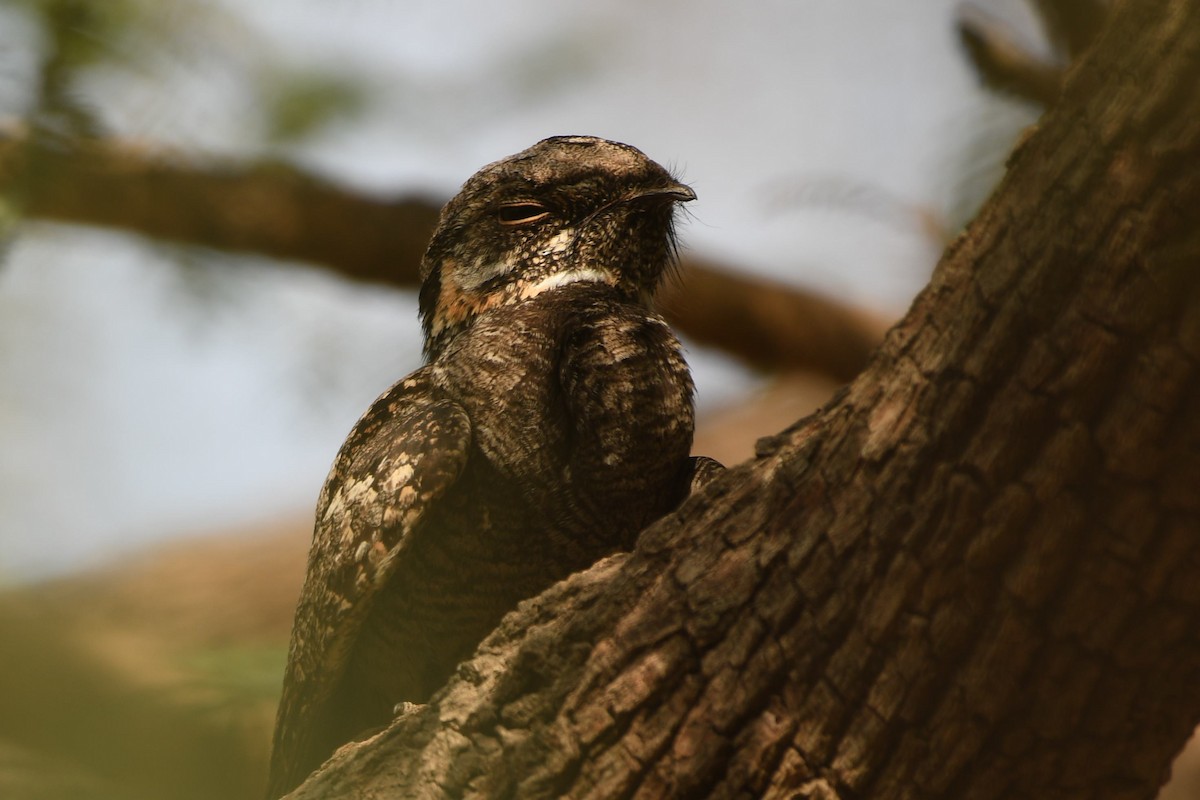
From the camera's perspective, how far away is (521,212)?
3896mm

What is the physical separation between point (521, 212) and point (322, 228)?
2942mm

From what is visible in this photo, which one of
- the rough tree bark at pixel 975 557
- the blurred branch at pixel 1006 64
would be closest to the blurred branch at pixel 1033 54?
the blurred branch at pixel 1006 64

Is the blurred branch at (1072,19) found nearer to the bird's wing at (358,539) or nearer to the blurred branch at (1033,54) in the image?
the blurred branch at (1033,54)

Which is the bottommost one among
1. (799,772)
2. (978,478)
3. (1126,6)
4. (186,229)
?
(799,772)

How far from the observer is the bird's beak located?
3.73 m

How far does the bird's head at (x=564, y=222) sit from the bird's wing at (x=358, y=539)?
600mm

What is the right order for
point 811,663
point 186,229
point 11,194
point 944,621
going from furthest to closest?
point 186,229, point 11,194, point 811,663, point 944,621

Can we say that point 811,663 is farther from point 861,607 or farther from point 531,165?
point 531,165

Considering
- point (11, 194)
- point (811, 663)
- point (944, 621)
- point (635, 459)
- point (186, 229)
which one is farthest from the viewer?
point (186, 229)

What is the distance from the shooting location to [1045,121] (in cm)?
189

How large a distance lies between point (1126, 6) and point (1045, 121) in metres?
0.21

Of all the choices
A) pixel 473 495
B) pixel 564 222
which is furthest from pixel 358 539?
pixel 564 222

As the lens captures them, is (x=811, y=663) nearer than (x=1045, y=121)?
No

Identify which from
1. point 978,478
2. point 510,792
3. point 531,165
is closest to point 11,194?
point 531,165
